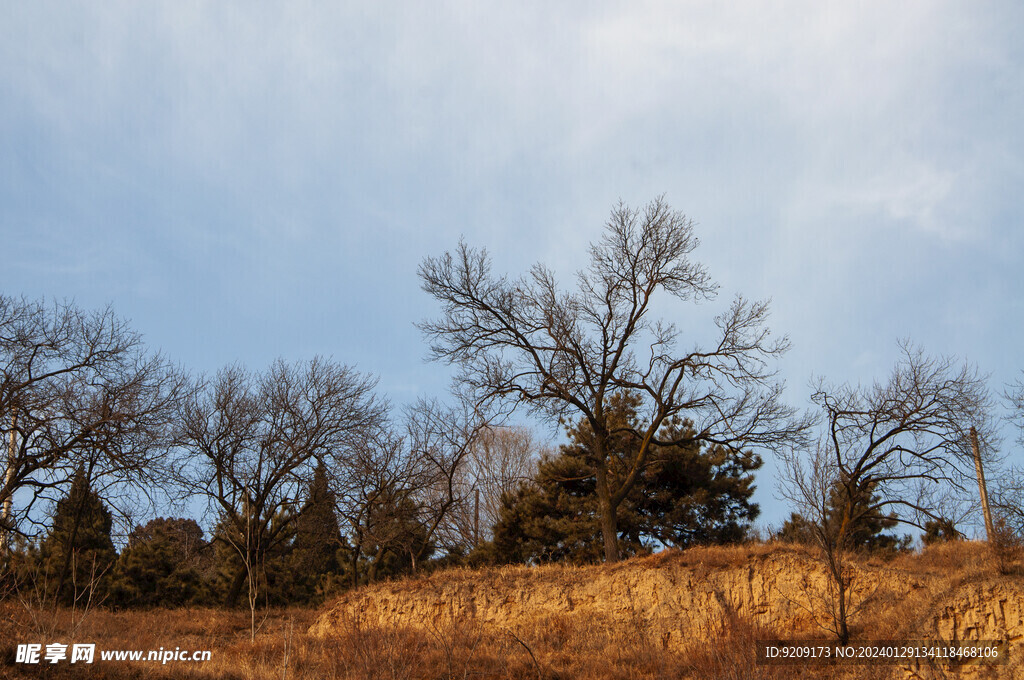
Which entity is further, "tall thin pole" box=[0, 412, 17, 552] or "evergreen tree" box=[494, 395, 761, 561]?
"evergreen tree" box=[494, 395, 761, 561]

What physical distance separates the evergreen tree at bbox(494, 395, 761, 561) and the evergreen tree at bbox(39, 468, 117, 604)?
48.8 feet

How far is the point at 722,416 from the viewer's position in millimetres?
22797

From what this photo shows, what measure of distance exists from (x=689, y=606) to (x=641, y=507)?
12.7m

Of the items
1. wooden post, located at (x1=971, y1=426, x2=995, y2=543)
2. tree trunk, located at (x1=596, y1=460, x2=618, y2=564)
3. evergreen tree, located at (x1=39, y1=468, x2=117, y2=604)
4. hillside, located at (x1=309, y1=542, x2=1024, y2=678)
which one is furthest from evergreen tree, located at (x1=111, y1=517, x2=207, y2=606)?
wooden post, located at (x1=971, y1=426, x2=995, y2=543)

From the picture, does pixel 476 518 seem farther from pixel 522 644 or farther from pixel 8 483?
pixel 522 644

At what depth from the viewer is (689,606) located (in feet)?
57.2

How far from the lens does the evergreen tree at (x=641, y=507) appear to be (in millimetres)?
28891

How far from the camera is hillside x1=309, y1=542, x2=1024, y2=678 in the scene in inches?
552

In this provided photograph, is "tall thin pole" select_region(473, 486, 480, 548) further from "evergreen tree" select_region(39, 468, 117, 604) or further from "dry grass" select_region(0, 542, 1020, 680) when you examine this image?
"dry grass" select_region(0, 542, 1020, 680)

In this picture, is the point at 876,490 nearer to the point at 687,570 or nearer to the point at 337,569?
the point at 687,570

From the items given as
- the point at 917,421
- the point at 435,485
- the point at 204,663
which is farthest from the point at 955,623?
the point at 435,485

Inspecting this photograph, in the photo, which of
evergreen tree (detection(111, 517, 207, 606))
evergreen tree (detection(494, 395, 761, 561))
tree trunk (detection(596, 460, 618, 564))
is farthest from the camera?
evergreen tree (detection(111, 517, 207, 606))
